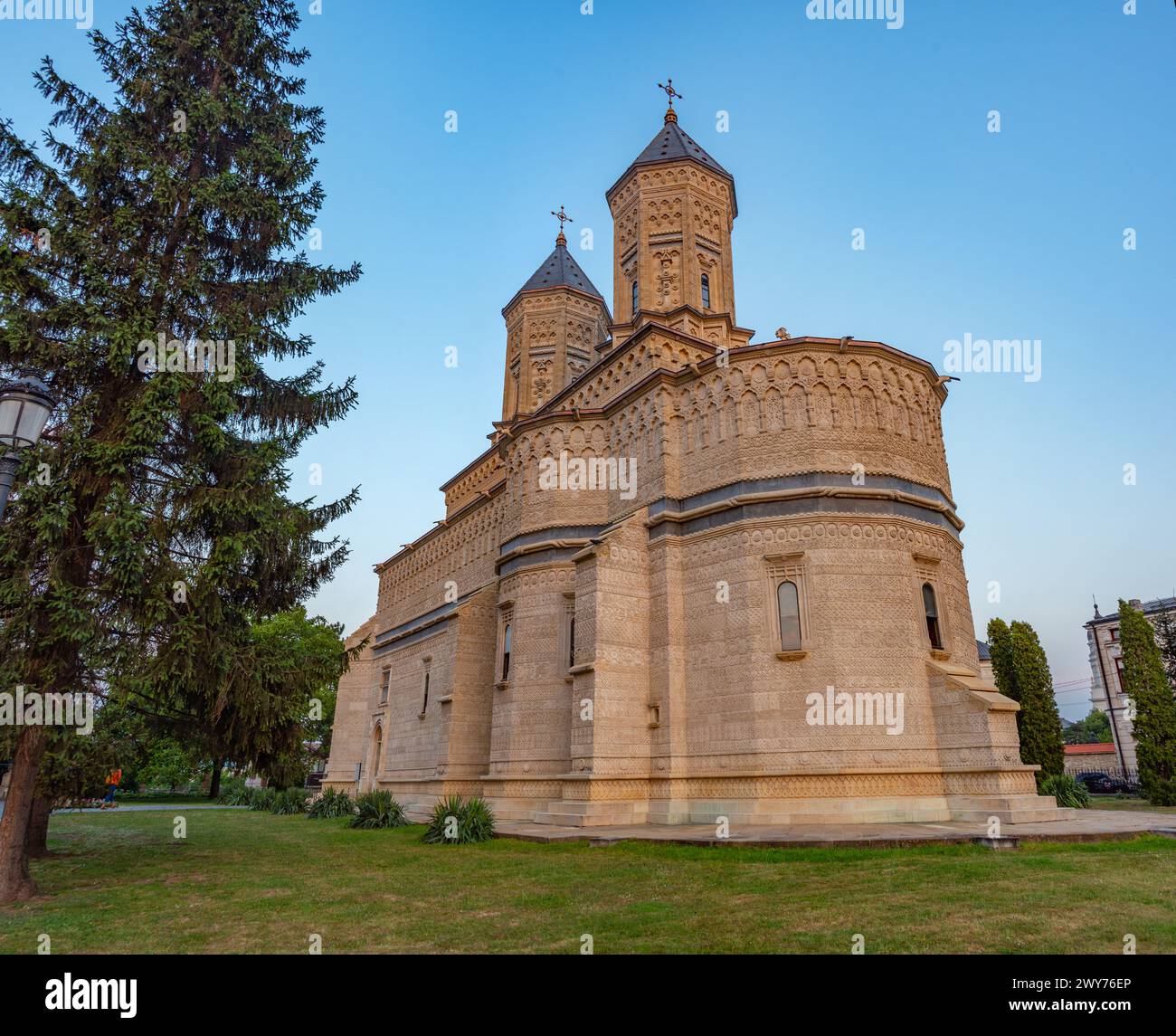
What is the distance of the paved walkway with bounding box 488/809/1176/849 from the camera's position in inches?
466

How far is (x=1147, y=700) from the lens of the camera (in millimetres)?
27297

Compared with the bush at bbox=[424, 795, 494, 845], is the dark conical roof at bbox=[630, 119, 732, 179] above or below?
above

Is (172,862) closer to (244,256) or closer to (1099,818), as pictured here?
(244,256)

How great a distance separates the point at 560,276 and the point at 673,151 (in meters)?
9.19

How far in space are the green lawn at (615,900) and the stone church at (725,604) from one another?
3.51 metres

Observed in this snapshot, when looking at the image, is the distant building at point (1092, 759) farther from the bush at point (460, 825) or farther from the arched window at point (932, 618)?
the bush at point (460, 825)

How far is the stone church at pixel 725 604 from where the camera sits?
15.2 meters

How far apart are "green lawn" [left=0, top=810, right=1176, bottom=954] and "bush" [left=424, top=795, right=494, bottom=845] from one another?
199 centimetres

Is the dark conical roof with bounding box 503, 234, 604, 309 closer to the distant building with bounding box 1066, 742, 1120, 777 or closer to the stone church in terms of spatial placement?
the stone church

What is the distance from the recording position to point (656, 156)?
1004 inches

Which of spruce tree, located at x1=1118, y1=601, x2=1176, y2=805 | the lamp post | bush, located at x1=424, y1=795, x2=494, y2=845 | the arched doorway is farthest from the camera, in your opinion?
the arched doorway

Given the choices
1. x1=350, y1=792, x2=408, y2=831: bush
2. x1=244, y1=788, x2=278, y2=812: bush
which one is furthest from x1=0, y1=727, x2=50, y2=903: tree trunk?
x1=244, y1=788, x2=278, y2=812: bush

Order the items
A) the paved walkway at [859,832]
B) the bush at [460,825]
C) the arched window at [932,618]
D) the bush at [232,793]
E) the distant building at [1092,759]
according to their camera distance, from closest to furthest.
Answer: the paved walkway at [859,832]
the bush at [460,825]
the arched window at [932,618]
the bush at [232,793]
the distant building at [1092,759]

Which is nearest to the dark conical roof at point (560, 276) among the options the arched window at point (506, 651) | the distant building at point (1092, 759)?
the arched window at point (506, 651)
